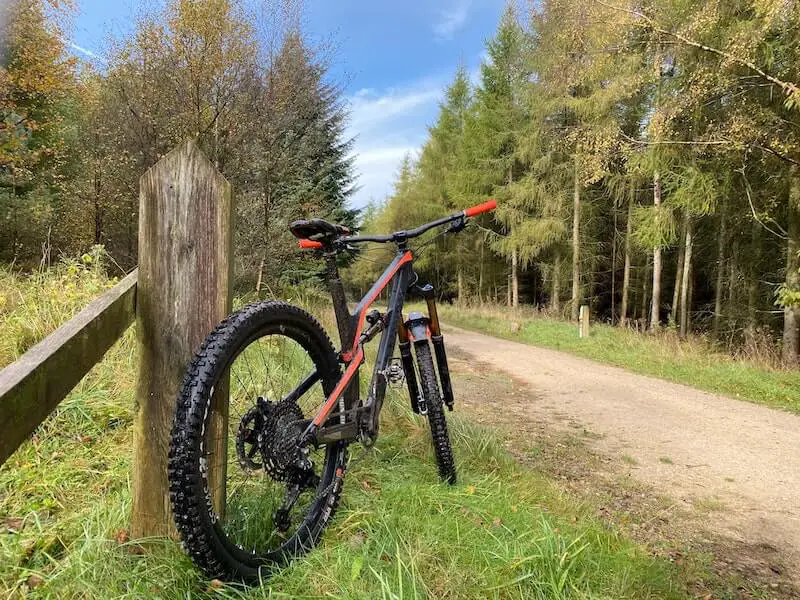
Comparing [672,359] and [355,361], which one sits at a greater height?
[355,361]

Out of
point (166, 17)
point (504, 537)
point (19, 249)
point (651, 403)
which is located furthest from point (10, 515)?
point (19, 249)

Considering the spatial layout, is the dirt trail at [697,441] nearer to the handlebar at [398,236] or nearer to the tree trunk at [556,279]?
the handlebar at [398,236]

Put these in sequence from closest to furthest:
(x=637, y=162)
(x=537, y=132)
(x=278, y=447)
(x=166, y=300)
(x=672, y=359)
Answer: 1. (x=166, y=300)
2. (x=278, y=447)
3. (x=672, y=359)
4. (x=637, y=162)
5. (x=537, y=132)

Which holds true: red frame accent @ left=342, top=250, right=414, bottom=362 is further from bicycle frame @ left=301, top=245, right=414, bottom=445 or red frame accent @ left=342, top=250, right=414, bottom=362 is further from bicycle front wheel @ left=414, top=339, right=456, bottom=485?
bicycle front wheel @ left=414, top=339, right=456, bottom=485

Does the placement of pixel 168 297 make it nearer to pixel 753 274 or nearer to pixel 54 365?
pixel 54 365

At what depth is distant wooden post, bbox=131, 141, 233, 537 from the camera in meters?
1.62

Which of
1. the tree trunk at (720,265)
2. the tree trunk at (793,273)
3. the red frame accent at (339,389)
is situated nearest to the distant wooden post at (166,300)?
the red frame accent at (339,389)

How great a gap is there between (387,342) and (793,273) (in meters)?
9.83

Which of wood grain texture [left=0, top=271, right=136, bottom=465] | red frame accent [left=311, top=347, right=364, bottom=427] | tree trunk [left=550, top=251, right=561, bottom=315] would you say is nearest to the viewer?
wood grain texture [left=0, top=271, right=136, bottom=465]

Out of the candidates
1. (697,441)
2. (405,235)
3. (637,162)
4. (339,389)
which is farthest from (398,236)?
(637,162)

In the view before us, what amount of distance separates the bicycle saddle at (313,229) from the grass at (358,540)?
46.0 inches

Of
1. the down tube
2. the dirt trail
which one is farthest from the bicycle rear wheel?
the dirt trail

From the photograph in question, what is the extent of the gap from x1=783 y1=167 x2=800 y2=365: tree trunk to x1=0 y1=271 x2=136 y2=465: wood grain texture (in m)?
10.6

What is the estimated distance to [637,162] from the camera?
10.1 m
